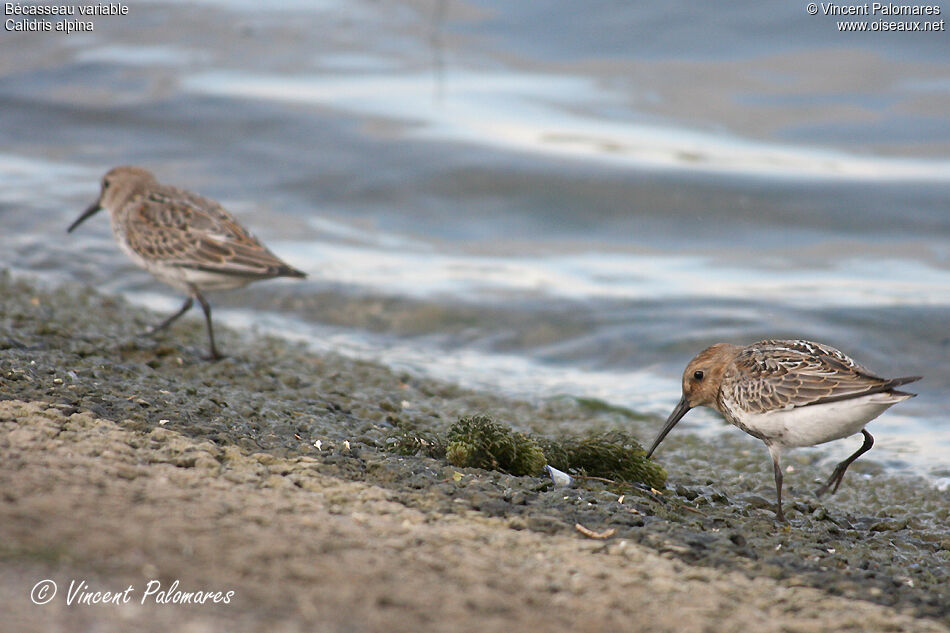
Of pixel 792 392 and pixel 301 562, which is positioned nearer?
pixel 301 562

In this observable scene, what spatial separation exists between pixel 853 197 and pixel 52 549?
12204mm

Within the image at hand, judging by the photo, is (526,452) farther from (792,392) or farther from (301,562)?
(301,562)

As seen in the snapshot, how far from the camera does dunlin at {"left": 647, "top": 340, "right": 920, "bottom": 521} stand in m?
5.35

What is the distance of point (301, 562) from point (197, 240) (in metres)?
4.76

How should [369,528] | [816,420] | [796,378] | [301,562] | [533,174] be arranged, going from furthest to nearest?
[533,174]
[796,378]
[816,420]
[369,528]
[301,562]

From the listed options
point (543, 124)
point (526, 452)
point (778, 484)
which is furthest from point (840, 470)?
point (543, 124)

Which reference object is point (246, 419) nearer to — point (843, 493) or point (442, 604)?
point (442, 604)

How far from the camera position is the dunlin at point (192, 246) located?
7.81 m

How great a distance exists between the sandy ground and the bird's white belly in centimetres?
156

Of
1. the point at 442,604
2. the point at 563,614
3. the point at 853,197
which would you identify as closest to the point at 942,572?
the point at 563,614

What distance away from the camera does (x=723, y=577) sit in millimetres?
4047

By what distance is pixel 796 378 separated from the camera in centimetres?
560

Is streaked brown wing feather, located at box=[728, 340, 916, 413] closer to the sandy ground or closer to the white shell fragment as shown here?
the white shell fragment

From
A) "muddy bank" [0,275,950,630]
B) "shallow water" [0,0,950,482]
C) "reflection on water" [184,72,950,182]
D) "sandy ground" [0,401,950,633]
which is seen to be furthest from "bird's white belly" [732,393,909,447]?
"reflection on water" [184,72,950,182]
